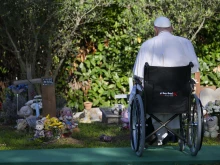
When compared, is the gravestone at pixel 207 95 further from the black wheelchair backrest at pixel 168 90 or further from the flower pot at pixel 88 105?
the black wheelchair backrest at pixel 168 90

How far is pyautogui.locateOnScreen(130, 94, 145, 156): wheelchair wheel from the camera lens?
6.10 m

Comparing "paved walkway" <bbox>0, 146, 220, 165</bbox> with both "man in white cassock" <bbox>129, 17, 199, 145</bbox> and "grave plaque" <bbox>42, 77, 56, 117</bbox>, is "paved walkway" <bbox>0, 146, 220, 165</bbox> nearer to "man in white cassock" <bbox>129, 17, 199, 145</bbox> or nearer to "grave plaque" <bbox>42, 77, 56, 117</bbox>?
"man in white cassock" <bbox>129, 17, 199, 145</bbox>

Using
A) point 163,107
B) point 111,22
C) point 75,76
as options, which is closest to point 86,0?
point 111,22

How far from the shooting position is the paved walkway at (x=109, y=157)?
600cm

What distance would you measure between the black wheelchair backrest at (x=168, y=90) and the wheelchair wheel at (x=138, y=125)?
10 centimetres

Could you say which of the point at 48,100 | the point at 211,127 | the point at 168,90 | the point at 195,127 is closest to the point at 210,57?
the point at 211,127

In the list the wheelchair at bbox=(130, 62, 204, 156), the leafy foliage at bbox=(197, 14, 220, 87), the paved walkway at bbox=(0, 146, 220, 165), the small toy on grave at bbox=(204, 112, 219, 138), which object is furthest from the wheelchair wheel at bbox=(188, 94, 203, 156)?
the leafy foliage at bbox=(197, 14, 220, 87)

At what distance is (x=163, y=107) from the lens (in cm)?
620

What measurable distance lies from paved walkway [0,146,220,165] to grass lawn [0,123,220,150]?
0.86 meters

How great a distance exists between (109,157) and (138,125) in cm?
41

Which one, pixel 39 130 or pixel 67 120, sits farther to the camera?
pixel 67 120

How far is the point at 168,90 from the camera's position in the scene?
6.22 metres

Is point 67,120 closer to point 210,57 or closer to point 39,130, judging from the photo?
point 39,130

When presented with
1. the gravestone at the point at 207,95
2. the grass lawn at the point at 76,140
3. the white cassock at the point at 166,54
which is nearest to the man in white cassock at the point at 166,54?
the white cassock at the point at 166,54
